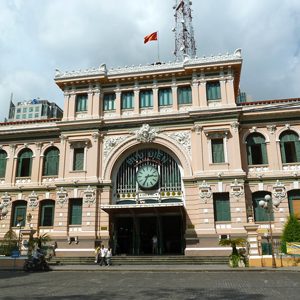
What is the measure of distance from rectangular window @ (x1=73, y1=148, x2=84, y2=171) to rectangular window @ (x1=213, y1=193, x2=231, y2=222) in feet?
37.7

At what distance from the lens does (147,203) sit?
28.1 m

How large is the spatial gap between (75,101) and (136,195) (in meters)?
10.1

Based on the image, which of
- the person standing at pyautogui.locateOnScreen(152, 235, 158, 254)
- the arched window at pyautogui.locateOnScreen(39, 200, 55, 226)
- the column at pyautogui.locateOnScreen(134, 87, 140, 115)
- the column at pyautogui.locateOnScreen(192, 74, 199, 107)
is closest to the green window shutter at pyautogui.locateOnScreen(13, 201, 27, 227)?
the arched window at pyautogui.locateOnScreen(39, 200, 55, 226)

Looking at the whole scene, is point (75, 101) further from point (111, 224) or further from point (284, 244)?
point (284, 244)

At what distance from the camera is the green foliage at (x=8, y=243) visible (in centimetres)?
2727

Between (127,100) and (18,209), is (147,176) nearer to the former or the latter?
(127,100)

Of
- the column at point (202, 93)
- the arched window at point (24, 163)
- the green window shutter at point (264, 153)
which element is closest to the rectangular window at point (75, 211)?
the arched window at point (24, 163)

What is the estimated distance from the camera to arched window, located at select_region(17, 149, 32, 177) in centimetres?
3216

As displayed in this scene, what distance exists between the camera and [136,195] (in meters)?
29.0

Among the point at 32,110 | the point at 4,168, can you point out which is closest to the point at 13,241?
the point at 4,168

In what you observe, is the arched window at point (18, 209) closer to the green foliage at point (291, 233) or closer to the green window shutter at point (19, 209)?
the green window shutter at point (19, 209)

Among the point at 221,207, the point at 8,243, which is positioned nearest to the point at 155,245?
the point at 221,207

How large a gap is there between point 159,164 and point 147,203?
3450 millimetres

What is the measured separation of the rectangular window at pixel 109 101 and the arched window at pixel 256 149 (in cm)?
1208
